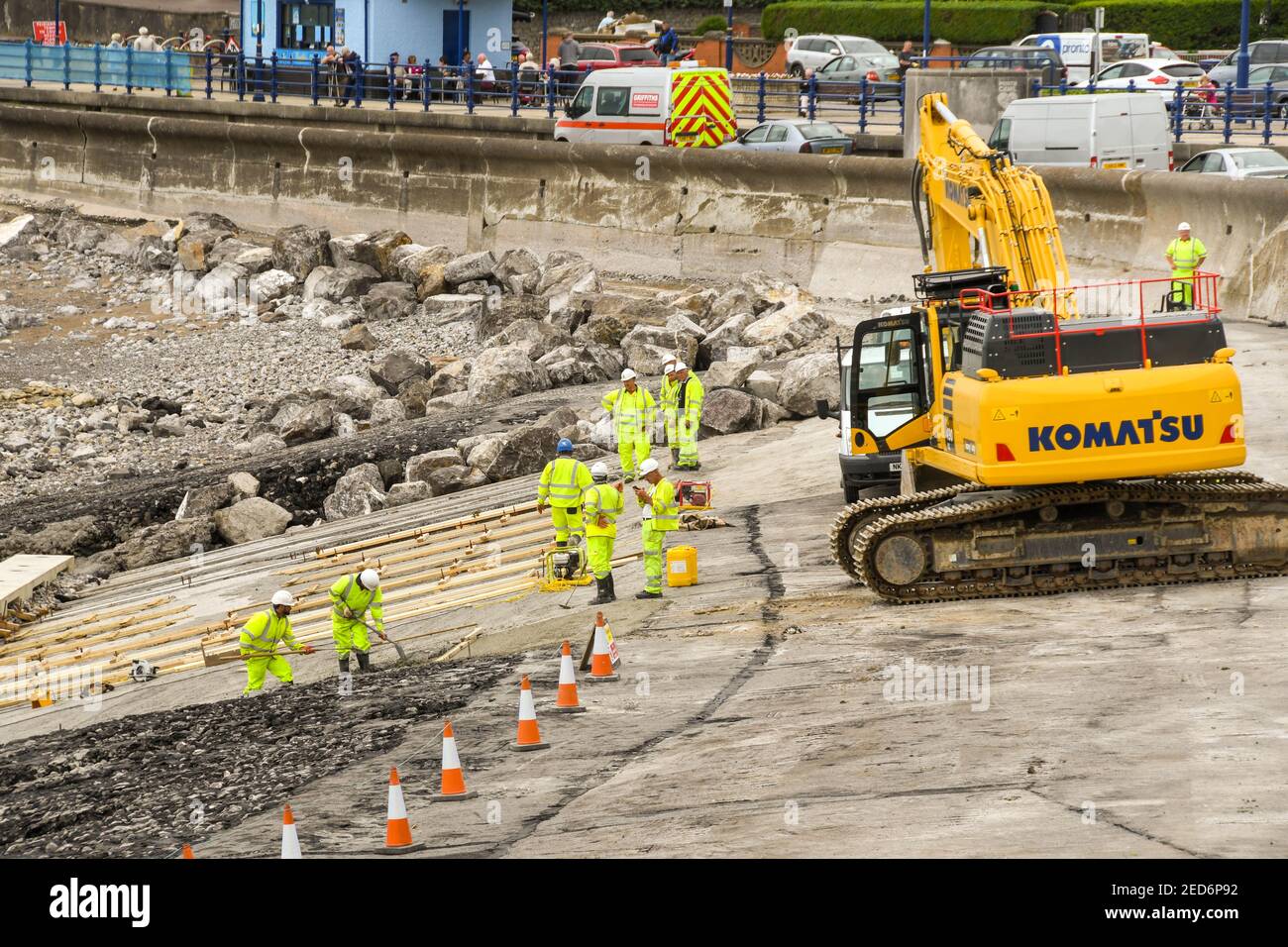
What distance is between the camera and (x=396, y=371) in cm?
2684

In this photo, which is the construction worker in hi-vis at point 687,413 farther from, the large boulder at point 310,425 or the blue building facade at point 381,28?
the blue building facade at point 381,28

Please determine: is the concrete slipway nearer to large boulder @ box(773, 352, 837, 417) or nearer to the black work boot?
the black work boot

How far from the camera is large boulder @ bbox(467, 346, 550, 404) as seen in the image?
81.8 ft

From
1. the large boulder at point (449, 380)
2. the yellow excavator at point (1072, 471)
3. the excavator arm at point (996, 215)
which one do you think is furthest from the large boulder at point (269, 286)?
the yellow excavator at point (1072, 471)

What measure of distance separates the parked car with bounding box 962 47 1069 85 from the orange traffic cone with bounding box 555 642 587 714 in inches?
1082

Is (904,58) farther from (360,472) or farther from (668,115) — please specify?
(360,472)

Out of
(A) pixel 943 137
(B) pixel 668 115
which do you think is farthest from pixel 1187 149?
(A) pixel 943 137

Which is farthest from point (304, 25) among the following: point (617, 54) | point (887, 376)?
point (887, 376)

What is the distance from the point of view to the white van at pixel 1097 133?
26203mm

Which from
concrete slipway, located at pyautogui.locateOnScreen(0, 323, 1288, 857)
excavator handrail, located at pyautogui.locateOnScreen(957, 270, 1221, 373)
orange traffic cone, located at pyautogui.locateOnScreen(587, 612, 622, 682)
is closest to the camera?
concrete slipway, located at pyautogui.locateOnScreen(0, 323, 1288, 857)

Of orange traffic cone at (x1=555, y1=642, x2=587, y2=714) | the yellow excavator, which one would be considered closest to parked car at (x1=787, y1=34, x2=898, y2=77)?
the yellow excavator

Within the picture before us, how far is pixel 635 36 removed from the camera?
5622 cm

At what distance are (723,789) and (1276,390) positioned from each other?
451 inches
